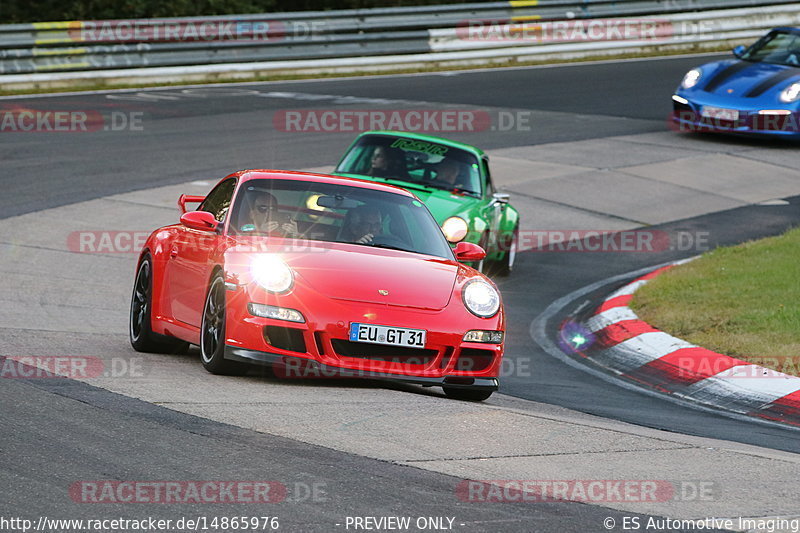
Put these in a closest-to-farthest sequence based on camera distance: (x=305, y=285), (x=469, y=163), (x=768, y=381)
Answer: (x=305, y=285), (x=768, y=381), (x=469, y=163)

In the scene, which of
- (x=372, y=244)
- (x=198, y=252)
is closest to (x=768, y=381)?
(x=372, y=244)

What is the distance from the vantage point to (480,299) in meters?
8.03

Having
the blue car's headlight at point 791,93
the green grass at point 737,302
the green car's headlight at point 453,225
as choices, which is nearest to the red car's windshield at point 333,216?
the green grass at point 737,302

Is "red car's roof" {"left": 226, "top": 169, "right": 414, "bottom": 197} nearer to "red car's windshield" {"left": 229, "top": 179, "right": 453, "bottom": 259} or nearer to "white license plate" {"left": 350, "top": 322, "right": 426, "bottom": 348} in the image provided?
"red car's windshield" {"left": 229, "top": 179, "right": 453, "bottom": 259}

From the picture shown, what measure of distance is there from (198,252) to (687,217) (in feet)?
31.6

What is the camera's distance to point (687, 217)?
1678cm

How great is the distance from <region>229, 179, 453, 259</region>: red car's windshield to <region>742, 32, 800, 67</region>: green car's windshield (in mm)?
13763

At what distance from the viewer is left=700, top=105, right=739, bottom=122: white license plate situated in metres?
20.0

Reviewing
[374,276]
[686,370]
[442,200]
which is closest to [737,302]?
[686,370]

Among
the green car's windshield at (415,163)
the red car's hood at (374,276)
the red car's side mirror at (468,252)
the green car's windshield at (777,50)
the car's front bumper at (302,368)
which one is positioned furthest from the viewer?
the green car's windshield at (777,50)

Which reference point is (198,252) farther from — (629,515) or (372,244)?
(629,515)

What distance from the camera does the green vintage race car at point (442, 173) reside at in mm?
13023

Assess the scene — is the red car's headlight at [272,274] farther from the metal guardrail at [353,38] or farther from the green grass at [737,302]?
the metal guardrail at [353,38]

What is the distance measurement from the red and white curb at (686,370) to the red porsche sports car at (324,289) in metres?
1.77
